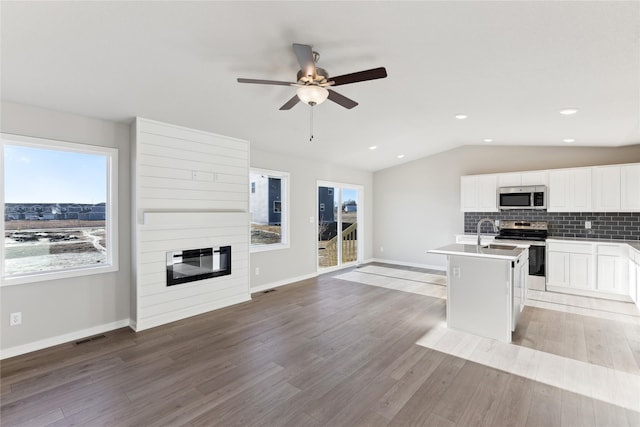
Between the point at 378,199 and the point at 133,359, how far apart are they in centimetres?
660

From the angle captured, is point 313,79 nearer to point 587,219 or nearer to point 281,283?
point 281,283

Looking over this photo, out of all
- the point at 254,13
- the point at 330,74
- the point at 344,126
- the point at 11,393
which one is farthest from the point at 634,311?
the point at 11,393

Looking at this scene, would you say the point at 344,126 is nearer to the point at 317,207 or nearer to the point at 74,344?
the point at 317,207

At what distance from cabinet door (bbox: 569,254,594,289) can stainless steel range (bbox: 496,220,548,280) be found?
40cm

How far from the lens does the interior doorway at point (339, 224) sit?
6922 mm

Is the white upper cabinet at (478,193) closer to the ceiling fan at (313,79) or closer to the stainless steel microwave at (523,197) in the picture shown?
the stainless steel microwave at (523,197)

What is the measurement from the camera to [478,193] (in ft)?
20.8

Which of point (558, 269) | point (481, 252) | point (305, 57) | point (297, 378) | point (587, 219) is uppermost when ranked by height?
point (305, 57)

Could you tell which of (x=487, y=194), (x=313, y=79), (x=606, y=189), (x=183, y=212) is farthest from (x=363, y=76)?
(x=606, y=189)

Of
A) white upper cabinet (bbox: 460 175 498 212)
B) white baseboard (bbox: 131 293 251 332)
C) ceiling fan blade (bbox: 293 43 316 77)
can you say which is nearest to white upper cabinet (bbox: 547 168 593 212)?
white upper cabinet (bbox: 460 175 498 212)

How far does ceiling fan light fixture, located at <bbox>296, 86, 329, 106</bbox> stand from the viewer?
2.45 m

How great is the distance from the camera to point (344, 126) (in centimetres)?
462

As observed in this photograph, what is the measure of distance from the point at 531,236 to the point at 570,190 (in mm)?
1038

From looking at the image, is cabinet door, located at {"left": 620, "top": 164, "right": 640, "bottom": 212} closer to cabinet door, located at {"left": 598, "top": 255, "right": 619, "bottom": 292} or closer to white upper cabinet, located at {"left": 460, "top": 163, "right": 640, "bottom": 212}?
white upper cabinet, located at {"left": 460, "top": 163, "right": 640, "bottom": 212}
